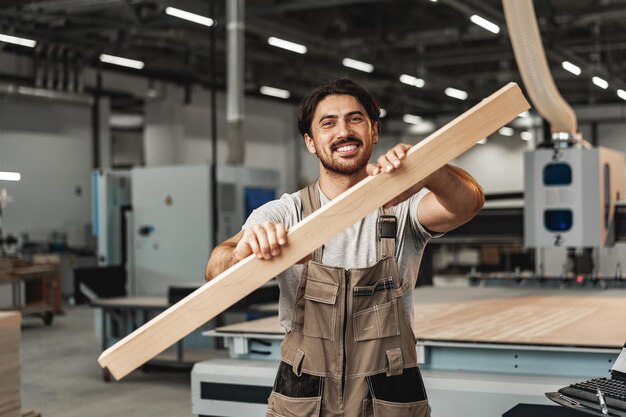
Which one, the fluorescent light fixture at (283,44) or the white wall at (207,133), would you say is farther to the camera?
the white wall at (207,133)

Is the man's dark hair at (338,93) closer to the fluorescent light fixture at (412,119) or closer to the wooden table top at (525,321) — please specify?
the wooden table top at (525,321)

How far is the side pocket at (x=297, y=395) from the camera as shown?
1.74 m

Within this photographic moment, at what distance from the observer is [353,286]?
1.77 metres

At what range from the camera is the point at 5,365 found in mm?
3053

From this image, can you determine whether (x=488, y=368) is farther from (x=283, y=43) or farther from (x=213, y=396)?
(x=283, y=43)

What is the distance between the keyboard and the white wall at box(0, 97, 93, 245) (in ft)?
33.3

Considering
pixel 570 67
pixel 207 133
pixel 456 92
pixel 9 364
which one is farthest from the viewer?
pixel 207 133

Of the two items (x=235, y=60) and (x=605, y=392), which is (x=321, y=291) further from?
(x=235, y=60)

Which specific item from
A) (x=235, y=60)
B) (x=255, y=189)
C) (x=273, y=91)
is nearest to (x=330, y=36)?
(x=273, y=91)

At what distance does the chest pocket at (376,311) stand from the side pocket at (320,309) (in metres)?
0.05

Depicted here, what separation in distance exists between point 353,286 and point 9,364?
1867mm

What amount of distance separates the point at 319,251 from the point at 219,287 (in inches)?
17.1

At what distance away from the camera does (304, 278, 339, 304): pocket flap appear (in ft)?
5.79

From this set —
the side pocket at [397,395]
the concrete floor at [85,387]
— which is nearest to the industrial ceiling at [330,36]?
the concrete floor at [85,387]
